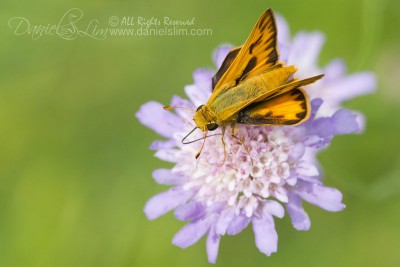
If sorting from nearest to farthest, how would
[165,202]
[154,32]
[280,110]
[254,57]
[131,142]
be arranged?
[280,110] < [254,57] < [165,202] < [131,142] < [154,32]

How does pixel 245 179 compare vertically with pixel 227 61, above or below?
below

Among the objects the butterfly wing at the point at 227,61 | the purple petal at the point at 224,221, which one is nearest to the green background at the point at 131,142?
the purple petal at the point at 224,221

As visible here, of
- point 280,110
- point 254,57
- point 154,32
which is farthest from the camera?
point 154,32

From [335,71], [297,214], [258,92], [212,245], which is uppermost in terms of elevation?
[258,92]

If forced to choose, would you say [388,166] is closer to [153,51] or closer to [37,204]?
[153,51]

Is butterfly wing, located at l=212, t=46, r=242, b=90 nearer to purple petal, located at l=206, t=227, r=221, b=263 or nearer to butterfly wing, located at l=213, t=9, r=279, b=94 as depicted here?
butterfly wing, located at l=213, t=9, r=279, b=94

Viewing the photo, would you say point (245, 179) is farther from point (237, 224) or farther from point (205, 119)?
point (205, 119)

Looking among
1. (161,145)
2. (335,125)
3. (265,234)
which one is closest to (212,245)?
(265,234)

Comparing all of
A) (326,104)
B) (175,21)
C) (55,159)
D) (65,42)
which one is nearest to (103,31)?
(65,42)
